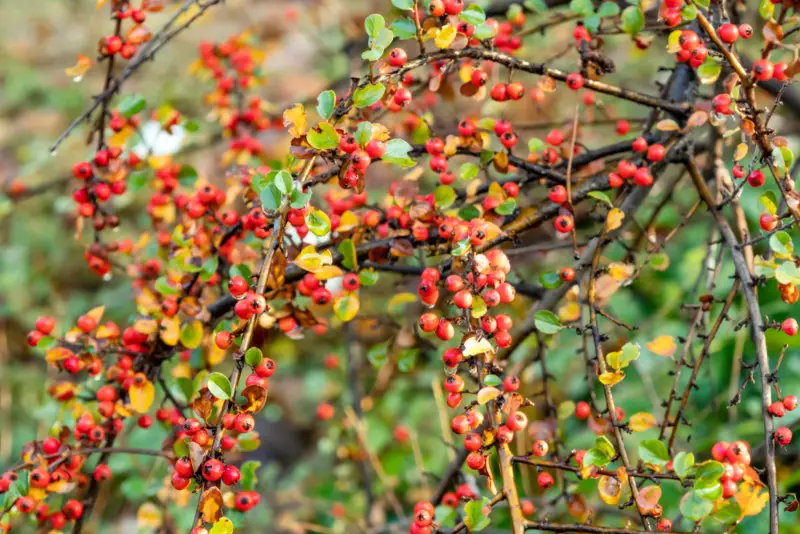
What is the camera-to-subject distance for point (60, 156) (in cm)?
418

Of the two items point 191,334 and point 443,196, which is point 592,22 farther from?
point 191,334

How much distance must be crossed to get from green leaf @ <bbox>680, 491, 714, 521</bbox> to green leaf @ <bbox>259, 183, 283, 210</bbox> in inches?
24.2

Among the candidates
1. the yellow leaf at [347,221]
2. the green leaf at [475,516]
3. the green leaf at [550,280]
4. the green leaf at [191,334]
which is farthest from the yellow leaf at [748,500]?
the green leaf at [191,334]

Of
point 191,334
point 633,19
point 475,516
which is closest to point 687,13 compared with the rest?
point 633,19

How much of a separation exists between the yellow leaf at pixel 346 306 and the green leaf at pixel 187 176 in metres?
0.58

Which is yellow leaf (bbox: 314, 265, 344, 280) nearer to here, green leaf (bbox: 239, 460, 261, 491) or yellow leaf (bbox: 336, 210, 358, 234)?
yellow leaf (bbox: 336, 210, 358, 234)

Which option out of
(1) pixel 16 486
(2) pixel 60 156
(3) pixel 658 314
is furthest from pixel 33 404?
(3) pixel 658 314

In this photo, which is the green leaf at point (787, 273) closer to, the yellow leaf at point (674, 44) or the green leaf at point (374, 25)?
the yellow leaf at point (674, 44)

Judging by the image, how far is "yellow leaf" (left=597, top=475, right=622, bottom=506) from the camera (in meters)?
0.94

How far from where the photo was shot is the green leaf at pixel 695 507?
2.77 ft

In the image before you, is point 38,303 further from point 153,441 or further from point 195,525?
point 195,525

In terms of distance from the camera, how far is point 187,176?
1595mm

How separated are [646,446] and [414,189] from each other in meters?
0.56

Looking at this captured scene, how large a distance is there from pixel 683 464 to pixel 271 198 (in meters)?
0.61
